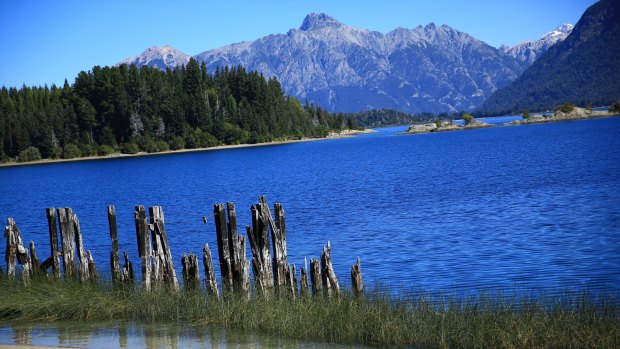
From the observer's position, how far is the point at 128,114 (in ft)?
550

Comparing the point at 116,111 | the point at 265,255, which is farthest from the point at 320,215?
the point at 116,111

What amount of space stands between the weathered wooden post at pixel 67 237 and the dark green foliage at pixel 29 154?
14825 centimetres

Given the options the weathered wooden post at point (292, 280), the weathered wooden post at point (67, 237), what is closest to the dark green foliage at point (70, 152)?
the weathered wooden post at point (67, 237)

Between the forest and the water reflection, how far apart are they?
151889 mm

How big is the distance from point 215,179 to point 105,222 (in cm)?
3921

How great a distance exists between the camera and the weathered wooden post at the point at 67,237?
2111cm

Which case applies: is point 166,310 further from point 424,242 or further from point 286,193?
point 286,193

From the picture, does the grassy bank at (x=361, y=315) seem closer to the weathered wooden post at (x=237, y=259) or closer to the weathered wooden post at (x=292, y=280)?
the weathered wooden post at (x=292, y=280)

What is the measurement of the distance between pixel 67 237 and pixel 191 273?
15.5 ft

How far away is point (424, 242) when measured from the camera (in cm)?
3023

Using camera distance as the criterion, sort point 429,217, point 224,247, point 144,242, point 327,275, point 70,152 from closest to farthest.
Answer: point 327,275 < point 224,247 < point 144,242 < point 429,217 < point 70,152

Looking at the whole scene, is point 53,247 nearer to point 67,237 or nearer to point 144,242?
point 67,237

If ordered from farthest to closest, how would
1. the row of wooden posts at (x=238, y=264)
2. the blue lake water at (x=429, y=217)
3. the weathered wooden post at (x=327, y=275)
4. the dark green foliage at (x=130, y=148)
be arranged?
the dark green foliage at (x=130, y=148), the blue lake water at (x=429, y=217), the row of wooden posts at (x=238, y=264), the weathered wooden post at (x=327, y=275)

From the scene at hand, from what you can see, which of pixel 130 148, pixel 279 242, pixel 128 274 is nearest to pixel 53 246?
pixel 128 274
